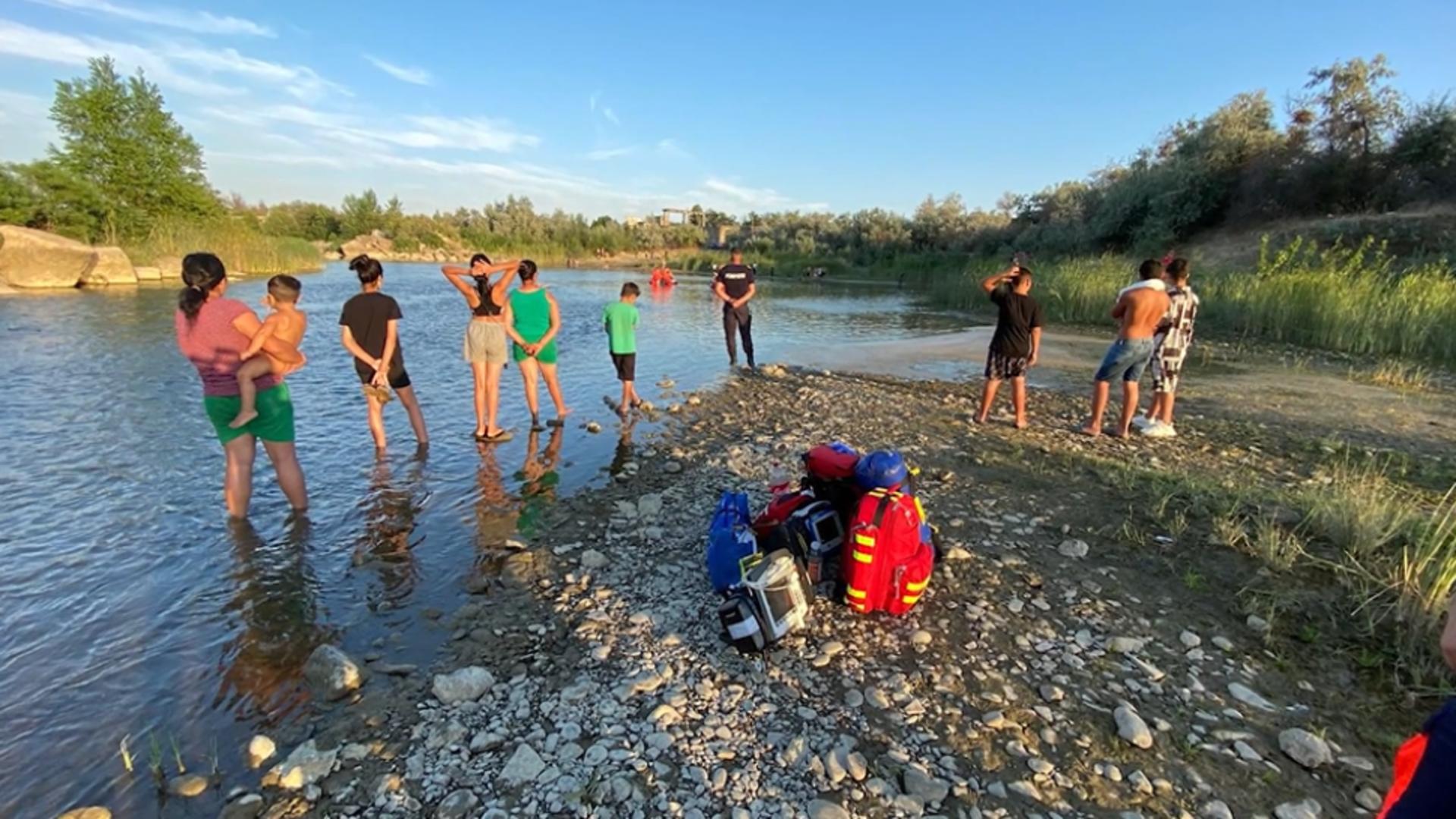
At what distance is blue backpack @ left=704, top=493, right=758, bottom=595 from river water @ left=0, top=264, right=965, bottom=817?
193 cm

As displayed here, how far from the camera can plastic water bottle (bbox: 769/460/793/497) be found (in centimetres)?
543

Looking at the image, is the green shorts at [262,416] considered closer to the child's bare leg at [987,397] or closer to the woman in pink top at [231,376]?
the woman in pink top at [231,376]

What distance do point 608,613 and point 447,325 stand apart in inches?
726

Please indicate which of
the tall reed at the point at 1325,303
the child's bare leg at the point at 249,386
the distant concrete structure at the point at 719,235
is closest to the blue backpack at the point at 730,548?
the child's bare leg at the point at 249,386

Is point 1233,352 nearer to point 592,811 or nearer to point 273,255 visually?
point 592,811

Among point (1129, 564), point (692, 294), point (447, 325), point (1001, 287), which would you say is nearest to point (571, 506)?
point (1129, 564)

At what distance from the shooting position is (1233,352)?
15.7 meters

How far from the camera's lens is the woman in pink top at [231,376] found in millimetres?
5211

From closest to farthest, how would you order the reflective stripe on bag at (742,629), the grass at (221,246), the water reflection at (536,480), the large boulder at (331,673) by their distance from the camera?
the large boulder at (331,673) → the reflective stripe on bag at (742,629) → the water reflection at (536,480) → the grass at (221,246)

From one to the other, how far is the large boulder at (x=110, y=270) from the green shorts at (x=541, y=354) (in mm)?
28971

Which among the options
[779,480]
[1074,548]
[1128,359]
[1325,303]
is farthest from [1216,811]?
[1325,303]

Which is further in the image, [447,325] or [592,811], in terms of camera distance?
[447,325]

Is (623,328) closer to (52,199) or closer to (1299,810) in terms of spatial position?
(1299,810)

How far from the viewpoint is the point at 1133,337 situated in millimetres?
7965
